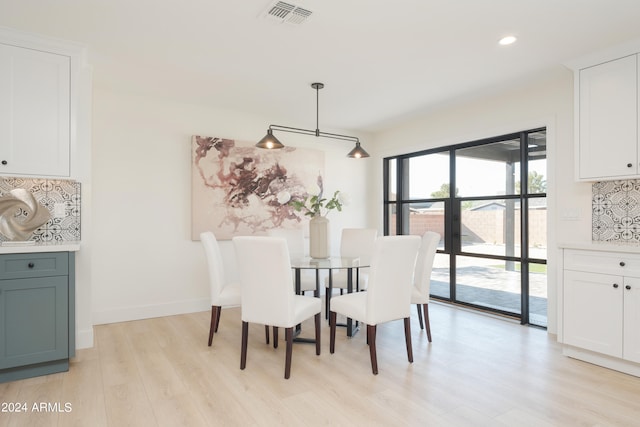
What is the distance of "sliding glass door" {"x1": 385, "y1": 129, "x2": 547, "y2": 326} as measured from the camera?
391cm

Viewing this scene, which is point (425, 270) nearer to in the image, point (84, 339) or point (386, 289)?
point (386, 289)

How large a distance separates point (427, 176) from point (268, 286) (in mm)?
3328

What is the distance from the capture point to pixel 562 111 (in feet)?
11.6

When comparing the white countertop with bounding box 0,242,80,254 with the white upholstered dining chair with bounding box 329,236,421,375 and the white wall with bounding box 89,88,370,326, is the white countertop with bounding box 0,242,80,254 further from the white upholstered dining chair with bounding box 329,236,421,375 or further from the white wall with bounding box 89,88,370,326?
the white upholstered dining chair with bounding box 329,236,421,375

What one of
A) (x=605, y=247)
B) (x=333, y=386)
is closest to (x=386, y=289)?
(x=333, y=386)

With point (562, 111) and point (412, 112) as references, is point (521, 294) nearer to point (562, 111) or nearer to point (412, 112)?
point (562, 111)

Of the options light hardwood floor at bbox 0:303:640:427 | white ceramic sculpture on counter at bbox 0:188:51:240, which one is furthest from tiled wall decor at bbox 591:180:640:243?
white ceramic sculpture on counter at bbox 0:188:51:240

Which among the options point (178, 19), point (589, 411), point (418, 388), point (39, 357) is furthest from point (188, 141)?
point (589, 411)

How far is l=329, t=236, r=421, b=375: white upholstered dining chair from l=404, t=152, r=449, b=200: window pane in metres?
2.42

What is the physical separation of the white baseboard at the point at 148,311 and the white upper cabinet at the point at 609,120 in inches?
164

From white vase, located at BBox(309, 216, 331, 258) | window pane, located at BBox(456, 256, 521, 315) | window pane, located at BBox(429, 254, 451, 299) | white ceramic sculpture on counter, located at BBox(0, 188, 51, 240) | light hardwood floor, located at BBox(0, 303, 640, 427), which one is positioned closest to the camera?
light hardwood floor, located at BBox(0, 303, 640, 427)

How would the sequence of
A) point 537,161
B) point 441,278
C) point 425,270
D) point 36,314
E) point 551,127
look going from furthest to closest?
point 441,278
point 537,161
point 551,127
point 425,270
point 36,314

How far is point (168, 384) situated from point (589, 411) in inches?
102

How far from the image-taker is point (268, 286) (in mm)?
2648
